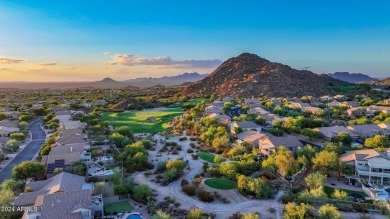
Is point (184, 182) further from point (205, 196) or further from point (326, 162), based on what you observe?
point (326, 162)

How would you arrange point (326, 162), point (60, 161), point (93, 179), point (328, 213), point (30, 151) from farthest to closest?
point (30, 151), point (60, 161), point (326, 162), point (93, 179), point (328, 213)

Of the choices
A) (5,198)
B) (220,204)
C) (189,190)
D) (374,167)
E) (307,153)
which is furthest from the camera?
(307,153)

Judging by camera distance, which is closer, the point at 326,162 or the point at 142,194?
the point at 142,194

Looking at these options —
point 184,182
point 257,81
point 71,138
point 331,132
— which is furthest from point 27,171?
point 257,81

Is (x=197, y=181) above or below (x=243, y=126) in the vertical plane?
below

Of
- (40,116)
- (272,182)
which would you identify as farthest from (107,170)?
(40,116)

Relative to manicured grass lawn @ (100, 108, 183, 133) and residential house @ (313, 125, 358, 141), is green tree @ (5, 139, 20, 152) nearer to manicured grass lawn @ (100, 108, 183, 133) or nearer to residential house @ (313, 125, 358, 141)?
manicured grass lawn @ (100, 108, 183, 133)

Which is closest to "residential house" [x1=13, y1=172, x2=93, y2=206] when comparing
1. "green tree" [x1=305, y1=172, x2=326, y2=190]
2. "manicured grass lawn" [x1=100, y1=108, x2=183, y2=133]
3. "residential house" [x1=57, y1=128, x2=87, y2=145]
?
"residential house" [x1=57, y1=128, x2=87, y2=145]
